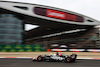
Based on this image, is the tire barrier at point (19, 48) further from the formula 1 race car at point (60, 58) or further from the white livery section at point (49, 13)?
the formula 1 race car at point (60, 58)

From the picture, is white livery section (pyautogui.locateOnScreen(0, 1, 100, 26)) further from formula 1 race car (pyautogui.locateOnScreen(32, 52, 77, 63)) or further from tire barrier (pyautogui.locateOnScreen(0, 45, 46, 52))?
formula 1 race car (pyautogui.locateOnScreen(32, 52, 77, 63))

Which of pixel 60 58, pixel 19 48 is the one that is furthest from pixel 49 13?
pixel 60 58

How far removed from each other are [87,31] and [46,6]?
16.3 metres

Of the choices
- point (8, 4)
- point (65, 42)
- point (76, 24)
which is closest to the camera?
point (8, 4)

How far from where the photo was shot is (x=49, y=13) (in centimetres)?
2600

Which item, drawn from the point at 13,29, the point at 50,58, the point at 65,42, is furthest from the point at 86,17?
the point at 50,58

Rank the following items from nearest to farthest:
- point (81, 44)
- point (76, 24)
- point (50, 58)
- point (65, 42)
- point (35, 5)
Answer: point (50, 58), point (35, 5), point (76, 24), point (81, 44), point (65, 42)

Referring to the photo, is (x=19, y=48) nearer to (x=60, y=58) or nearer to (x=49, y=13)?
(x=49, y=13)

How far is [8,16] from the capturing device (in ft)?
73.8

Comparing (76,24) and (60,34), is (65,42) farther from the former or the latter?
(76,24)

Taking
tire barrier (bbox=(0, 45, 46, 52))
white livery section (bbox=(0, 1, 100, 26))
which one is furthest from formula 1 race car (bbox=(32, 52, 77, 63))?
white livery section (bbox=(0, 1, 100, 26))

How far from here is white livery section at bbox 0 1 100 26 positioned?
2268 cm

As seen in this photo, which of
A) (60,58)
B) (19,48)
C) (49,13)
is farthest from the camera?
(49,13)

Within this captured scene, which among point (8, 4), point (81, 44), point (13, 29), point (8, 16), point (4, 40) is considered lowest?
point (81, 44)
